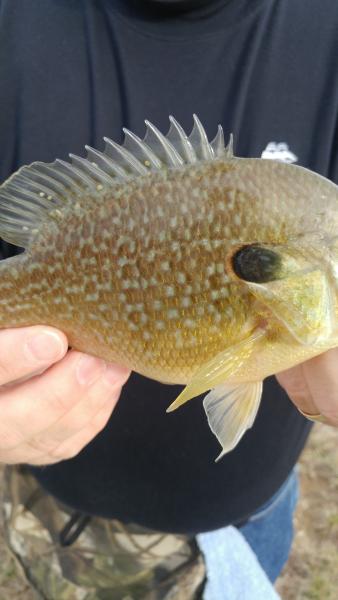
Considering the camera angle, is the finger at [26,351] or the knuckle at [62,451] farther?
the knuckle at [62,451]

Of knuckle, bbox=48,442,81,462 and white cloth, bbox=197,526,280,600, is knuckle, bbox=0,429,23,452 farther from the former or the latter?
white cloth, bbox=197,526,280,600

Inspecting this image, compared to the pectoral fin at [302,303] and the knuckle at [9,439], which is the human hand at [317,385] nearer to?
the pectoral fin at [302,303]

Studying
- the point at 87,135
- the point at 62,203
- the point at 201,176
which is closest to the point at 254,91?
the point at 87,135

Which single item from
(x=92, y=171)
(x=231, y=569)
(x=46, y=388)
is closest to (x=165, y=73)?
(x=92, y=171)

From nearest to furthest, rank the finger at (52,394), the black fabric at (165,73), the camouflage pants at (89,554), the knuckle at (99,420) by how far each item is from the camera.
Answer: the finger at (52,394), the knuckle at (99,420), the black fabric at (165,73), the camouflage pants at (89,554)

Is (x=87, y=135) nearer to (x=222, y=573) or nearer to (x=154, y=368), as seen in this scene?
(x=154, y=368)

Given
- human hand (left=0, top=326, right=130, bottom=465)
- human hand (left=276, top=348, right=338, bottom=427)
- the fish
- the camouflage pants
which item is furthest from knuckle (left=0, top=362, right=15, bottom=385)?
the camouflage pants

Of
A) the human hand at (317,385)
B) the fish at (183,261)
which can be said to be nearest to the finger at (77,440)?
the fish at (183,261)
